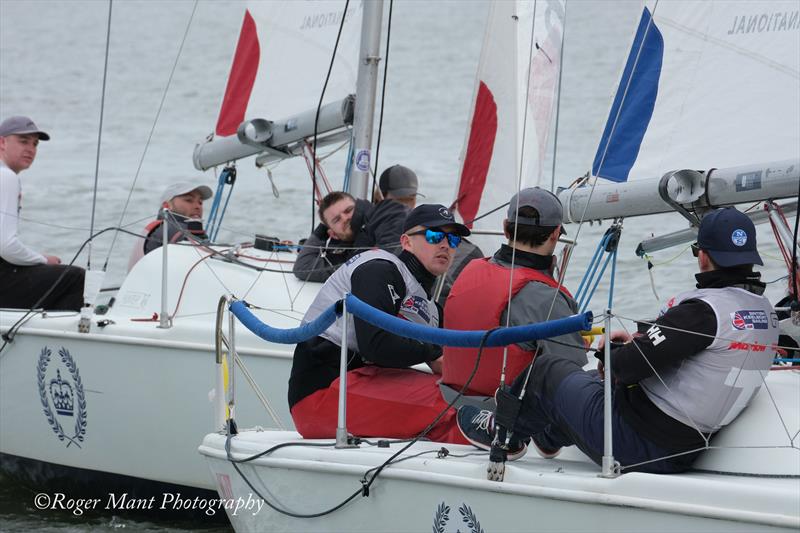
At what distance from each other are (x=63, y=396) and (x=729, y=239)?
4213 mm

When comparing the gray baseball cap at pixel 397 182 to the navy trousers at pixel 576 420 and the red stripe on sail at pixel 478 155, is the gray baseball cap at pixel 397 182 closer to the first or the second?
the red stripe on sail at pixel 478 155

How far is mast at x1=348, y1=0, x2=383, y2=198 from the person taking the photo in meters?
7.21

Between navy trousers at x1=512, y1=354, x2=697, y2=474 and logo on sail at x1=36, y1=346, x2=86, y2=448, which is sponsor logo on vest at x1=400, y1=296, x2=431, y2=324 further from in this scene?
logo on sail at x1=36, y1=346, x2=86, y2=448

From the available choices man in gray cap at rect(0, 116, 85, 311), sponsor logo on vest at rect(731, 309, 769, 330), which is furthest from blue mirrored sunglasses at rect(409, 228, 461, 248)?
man in gray cap at rect(0, 116, 85, 311)

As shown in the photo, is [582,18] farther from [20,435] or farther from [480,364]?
[480,364]

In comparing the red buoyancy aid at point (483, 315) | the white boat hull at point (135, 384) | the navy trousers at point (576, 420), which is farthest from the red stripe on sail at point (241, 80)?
the navy trousers at point (576, 420)

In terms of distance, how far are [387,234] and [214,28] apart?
22.2 metres

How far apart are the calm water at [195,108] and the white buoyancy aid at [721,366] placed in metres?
7.07

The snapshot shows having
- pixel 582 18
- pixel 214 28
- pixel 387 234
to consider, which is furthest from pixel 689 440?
pixel 214 28

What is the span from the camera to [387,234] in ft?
20.7

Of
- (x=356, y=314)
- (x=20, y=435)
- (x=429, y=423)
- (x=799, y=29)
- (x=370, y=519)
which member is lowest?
(x=20, y=435)

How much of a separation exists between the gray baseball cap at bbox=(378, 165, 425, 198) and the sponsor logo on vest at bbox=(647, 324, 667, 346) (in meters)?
3.02

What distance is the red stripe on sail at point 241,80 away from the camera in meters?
8.41

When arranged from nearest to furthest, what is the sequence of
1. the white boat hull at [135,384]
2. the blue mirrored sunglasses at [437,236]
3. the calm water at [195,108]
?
the blue mirrored sunglasses at [437,236], the white boat hull at [135,384], the calm water at [195,108]
